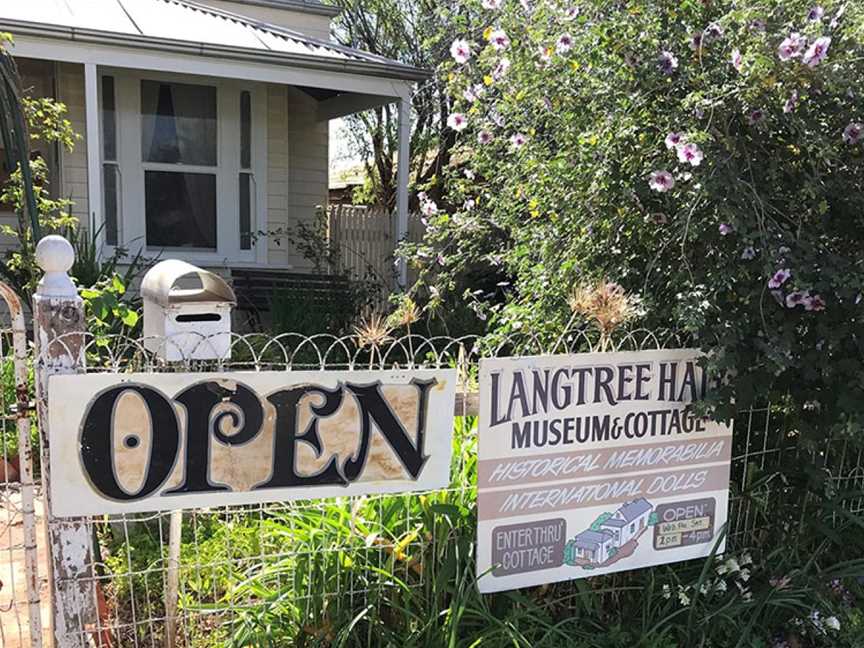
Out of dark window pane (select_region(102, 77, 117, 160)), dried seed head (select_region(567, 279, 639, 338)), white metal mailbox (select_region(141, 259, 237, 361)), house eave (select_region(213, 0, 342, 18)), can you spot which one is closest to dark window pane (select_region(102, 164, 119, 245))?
dark window pane (select_region(102, 77, 117, 160))

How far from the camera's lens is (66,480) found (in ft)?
7.22

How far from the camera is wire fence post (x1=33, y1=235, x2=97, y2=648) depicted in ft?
7.26

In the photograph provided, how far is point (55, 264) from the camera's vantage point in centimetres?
223

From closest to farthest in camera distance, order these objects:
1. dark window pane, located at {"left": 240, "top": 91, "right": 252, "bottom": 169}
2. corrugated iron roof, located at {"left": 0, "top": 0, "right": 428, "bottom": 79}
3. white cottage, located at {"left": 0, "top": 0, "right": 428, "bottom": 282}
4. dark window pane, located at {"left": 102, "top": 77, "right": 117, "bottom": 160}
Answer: corrugated iron roof, located at {"left": 0, "top": 0, "right": 428, "bottom": 79}, white cottage, located at {"left": 0, "top": 0, "right": 428, "bottom": 282}, dark window pane, located at {"left": 102, "top": 77, "right": 117, "bottom": 160}, dark window pane, located at {"left": 240, "top": 91, "right": 252, "bottom": 169}

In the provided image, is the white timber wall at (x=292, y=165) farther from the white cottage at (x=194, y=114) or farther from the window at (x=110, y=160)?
the window at (x=110, y=160)

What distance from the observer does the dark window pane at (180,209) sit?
8.55m

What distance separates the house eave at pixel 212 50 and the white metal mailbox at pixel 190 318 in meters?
5.27

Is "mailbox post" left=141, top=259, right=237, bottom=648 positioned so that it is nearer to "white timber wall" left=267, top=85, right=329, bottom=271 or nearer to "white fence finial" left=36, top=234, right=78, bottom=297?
"white fence finial" left=36, top=234, right=78, bottom=297

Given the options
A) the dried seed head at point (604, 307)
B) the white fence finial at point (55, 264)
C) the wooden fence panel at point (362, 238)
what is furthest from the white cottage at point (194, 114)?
the dried seed head at point (604, 307)

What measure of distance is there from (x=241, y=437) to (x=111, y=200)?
6759mm

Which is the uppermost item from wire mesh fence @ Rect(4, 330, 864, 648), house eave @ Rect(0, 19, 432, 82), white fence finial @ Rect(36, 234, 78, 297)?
house eave @ Rect(0, 19, 432, 82)

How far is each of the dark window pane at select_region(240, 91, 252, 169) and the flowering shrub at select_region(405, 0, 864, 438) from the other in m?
6.09

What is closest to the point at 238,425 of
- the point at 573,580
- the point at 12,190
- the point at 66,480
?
the point at 66,480

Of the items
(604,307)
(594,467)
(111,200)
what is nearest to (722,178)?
(604,307)
